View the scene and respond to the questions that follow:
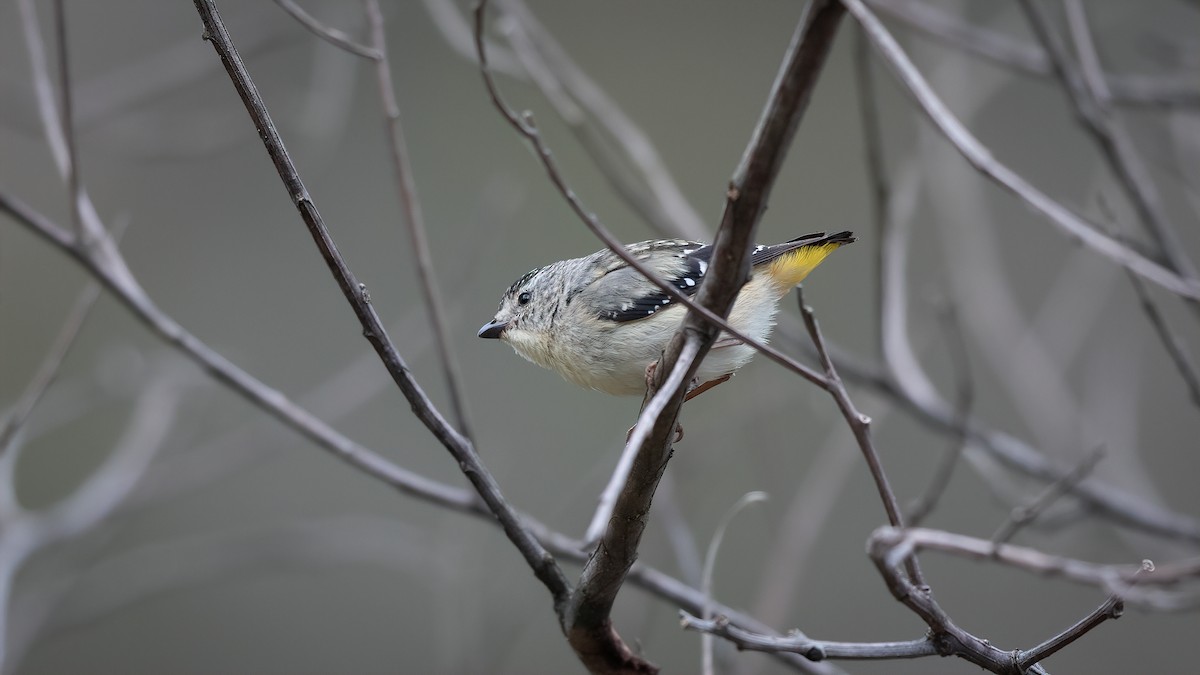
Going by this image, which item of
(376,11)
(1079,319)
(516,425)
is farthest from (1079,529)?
(376,11)

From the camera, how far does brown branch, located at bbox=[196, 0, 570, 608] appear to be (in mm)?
1421

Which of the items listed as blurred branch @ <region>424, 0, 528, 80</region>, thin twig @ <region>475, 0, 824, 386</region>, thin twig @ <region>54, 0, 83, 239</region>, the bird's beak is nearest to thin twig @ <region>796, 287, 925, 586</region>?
thin twig @ <region>475, 0, 824, 386</region>

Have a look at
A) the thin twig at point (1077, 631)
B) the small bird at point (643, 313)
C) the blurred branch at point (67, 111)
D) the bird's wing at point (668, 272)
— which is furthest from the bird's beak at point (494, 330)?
the thin twig at point (1077, 631)

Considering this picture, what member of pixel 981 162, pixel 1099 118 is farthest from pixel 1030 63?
pixel 981 162

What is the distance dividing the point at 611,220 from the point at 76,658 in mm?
3657

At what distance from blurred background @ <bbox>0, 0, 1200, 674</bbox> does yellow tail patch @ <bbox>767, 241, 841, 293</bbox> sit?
1.76 metres

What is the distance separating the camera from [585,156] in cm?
580

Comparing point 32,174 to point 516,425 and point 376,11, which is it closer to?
point 516,425

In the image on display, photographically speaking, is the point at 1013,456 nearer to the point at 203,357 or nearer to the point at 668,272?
the point at 668,272

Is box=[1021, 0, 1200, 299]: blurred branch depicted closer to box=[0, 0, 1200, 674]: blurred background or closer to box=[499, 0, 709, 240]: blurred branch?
box=[499, 0, 709, 240]: blurred branch

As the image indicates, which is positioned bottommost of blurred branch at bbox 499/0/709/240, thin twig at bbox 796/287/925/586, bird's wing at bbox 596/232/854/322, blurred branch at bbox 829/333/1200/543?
thin twig at bbox 796/287/925/586

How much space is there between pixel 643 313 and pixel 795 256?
419mm

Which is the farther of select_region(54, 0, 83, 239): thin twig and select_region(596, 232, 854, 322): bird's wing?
select_region(596, 232, 854, 322): bird's wing

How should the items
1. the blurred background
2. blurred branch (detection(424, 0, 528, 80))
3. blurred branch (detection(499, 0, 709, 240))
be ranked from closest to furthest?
1. blurred branch (detection(499, 0, 709, 240))
2. blurred branch (detection(424, 0, 528, 80))
3. the blurred background
